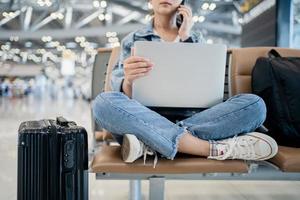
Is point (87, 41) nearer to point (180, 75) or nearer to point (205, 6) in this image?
point (205, 6)

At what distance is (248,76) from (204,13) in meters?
11.3

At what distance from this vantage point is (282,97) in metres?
1.52

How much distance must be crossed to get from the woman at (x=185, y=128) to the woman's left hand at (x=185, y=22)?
418mm

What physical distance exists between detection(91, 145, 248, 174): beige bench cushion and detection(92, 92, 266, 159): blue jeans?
0.04 m

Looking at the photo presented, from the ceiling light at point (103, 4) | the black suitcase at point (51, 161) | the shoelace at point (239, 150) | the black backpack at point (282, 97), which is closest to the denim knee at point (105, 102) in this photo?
the black suitcase at point (51, 161)

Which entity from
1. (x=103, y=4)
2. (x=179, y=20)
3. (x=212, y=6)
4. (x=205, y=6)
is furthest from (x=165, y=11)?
(x=103, y=4)

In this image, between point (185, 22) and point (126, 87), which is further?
point (185, 22)

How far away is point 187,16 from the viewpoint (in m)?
1.60

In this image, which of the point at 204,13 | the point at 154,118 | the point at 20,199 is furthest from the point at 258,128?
the point at 204,13

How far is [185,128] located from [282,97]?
0.49m

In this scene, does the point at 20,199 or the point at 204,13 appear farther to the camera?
the point at 204,13

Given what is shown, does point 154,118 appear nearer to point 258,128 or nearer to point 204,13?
point 258,128

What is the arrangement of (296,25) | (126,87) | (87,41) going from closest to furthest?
(126,87) < (296,25) < (87,41)

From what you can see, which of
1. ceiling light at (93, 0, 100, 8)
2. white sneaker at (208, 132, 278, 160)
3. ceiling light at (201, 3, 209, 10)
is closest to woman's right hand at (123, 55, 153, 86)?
white sneaker at (208, 132, 278, 160)
